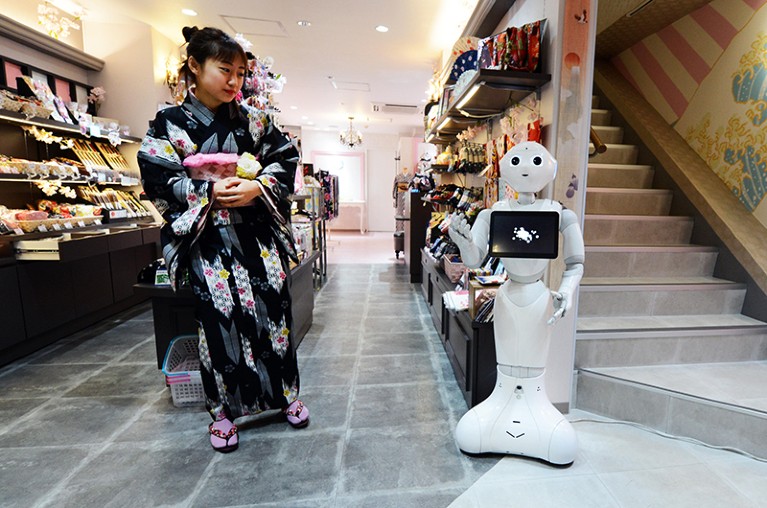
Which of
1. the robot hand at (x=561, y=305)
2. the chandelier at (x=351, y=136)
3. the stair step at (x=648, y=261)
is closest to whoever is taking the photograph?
the robot hand at (x=561, y=305)

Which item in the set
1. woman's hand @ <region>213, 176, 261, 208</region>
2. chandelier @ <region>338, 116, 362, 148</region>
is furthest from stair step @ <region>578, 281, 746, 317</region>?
chandelier @ <region>338, 116, 362, 148</region>

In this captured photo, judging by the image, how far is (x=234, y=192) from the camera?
63.9 inches

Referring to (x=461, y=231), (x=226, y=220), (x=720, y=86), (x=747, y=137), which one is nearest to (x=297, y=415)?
(x=226, y=220)

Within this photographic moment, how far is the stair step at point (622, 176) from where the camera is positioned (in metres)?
3.23

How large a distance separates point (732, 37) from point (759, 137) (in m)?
0.79

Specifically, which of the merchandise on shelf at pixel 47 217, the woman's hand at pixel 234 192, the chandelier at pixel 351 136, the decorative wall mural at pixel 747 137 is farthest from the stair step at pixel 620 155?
the chandelier at pixel 351 136

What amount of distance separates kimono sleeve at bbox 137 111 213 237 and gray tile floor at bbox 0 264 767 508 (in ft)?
3.36

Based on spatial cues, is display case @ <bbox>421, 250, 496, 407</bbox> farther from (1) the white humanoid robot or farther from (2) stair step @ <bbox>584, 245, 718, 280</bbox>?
(2) stair step @ <bbox>584, 245, 718, 280</bbox>

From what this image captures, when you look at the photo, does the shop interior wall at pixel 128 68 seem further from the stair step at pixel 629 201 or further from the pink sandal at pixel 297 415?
the stair step at pixel 629 201

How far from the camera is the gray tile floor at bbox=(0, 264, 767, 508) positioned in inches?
58.1

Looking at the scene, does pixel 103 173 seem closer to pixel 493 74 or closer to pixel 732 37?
pixel 493 74

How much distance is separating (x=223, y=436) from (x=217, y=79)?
1.58 meters

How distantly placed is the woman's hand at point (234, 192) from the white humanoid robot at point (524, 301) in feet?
2.86

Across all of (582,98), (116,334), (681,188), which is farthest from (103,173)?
(681,188)
